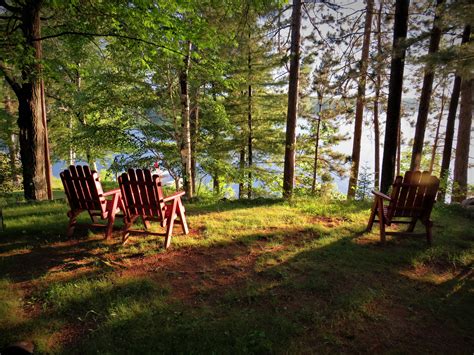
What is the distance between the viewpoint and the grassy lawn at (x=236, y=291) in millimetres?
2396

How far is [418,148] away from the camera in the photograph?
951 centimetres

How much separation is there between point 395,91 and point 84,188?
799cm

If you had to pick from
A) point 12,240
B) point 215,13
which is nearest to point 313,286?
point 12,240

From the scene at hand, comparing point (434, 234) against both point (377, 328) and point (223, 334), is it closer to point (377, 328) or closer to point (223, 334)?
point (377, 328)

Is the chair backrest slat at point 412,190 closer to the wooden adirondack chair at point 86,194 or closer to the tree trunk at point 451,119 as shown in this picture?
the wooden adirondack chair at point 86,194

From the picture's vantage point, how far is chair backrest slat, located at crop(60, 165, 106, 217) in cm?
440

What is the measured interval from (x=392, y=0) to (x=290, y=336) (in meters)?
14.4

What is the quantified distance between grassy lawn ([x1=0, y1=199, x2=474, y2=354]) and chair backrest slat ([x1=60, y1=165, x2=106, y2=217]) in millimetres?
623

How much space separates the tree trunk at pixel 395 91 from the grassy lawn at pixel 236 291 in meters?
2.88

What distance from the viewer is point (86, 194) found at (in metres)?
4.52

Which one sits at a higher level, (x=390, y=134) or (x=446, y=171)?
(x=390, y=134)

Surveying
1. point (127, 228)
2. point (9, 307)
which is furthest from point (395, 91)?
point (9, 307)

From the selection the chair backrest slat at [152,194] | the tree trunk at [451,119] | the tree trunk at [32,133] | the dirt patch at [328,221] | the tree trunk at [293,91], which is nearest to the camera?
the chair backrest slat at [152,194]

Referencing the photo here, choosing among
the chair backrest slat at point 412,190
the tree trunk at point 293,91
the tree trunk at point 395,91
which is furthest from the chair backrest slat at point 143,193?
the tree trunk at point 395,91
